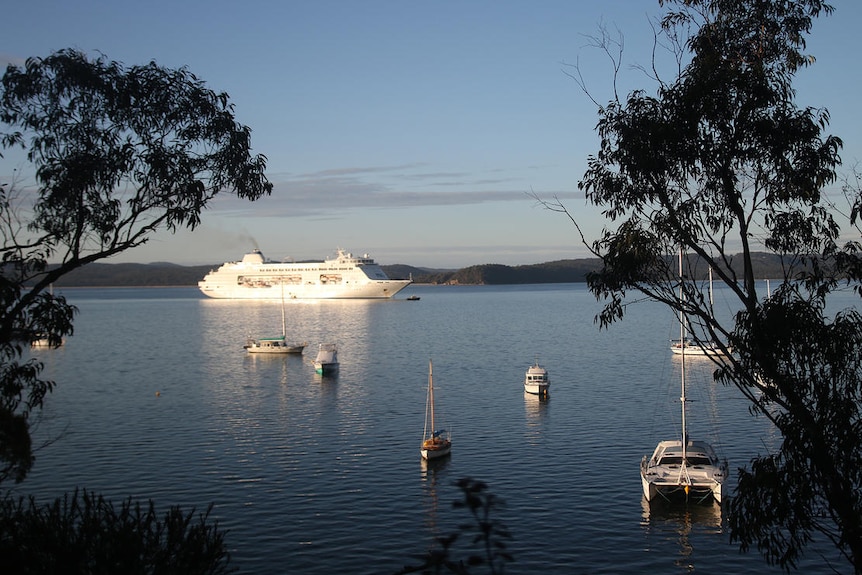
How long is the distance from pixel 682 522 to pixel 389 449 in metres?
11.1

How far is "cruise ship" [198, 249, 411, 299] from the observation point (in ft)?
488

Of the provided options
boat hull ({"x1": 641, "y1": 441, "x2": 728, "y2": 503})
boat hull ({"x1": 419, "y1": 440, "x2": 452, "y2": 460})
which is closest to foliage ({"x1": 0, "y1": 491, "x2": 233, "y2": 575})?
boat hull ({"x1": 641, "y1": 441, "x2": 728, "y2": 503})

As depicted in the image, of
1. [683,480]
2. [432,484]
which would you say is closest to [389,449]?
[432,484]

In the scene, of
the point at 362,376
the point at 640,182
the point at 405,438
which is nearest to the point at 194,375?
the point at 362,376

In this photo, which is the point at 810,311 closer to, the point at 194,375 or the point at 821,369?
the point at 821,369

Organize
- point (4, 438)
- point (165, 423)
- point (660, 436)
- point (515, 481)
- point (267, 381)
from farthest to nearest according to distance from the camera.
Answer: point (267, 381) < point (165, 423) < point (660, 436) < point (515, 481) < point (4, 438)

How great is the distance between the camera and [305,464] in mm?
26641

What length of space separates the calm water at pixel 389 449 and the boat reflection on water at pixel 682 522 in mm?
65

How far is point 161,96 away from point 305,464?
15.3 metres

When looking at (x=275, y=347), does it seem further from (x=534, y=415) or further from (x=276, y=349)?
(x=534, y=415)

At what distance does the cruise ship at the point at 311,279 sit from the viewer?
14862 centimetres

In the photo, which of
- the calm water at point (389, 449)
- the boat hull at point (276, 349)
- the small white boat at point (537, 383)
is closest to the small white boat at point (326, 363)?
the calm water at point (389, 449)

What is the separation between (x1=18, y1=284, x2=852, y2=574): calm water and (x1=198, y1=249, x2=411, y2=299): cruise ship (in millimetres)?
87699

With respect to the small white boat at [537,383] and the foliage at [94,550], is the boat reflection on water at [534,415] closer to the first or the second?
the small white boat at [537,383]
